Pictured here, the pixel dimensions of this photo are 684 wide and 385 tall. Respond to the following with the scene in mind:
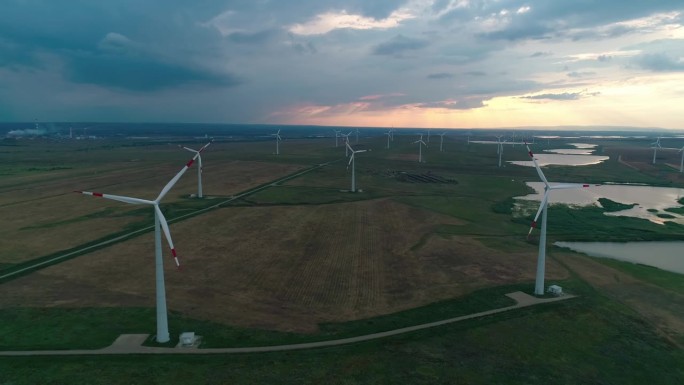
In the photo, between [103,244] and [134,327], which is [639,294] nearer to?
[134,327]

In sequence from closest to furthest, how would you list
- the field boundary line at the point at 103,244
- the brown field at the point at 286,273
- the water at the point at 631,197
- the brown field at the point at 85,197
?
the brown field at the point at 286,273
the field boundary line at the point at 103,244
the brown field at the point at 85,197
the water at the point at 631,197

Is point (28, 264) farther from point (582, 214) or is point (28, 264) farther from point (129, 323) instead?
point (582, 214)

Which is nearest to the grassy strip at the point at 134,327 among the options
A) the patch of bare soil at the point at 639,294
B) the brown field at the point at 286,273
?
the brown field at the point at 286,273

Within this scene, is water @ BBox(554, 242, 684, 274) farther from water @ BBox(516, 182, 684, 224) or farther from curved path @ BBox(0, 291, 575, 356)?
curved path @ BBox(0, 291, 575, 356)

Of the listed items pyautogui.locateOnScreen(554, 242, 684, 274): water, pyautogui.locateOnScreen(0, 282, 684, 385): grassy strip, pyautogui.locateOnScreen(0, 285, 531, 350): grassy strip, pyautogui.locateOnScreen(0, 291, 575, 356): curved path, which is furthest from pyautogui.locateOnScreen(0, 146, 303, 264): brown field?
pyautogui.locateOnScreen(554, 242, 684, 274): water

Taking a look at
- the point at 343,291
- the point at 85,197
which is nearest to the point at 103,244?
the point at 343,291

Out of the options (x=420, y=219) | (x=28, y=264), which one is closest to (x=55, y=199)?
(x=28, y=264)

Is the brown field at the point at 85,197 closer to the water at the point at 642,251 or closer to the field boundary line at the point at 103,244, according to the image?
the field boundary line at the point at 103,244

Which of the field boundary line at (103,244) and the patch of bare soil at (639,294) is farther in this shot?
the field boundary line at (103,244)
